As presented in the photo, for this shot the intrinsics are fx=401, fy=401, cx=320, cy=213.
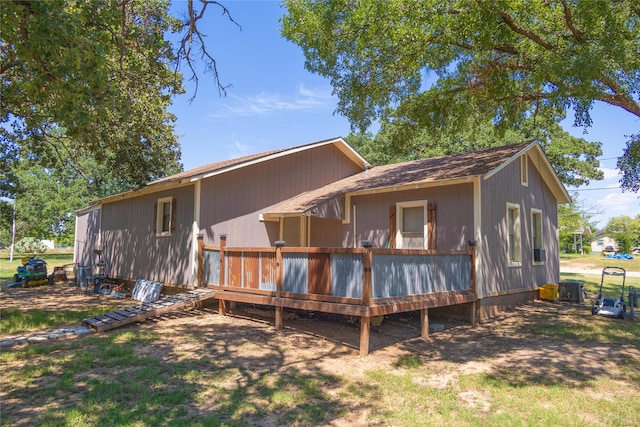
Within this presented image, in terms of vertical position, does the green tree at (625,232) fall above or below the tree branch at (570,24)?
below

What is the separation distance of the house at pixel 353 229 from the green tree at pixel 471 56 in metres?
1.74

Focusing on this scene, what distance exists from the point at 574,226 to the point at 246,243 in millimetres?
34598

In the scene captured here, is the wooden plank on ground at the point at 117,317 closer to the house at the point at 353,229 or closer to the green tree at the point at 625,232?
the house at the point at 353,229

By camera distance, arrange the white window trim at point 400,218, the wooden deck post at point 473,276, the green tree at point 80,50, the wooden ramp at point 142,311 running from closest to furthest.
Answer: the green tree at point 80,50 → the wooden ramp at point 142,311 → the wooden deck post at point 473,276 → the white window trim at point 400,218

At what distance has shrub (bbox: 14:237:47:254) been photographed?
45.0 m

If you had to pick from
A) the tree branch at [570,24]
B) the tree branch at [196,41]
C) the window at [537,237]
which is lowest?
the window at [537,237]

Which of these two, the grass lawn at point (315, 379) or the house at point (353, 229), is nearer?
the grass lawn at point (315, 379)

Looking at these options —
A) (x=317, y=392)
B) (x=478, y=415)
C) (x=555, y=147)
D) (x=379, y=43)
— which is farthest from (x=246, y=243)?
(x=555, y=147)

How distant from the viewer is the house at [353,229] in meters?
7.45

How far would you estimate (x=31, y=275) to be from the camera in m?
15.9

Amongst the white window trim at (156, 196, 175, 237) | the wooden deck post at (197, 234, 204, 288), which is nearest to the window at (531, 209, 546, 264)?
the wooden deck post at (197, 234, 204, 288)

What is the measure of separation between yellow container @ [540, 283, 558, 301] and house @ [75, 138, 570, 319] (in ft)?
0.76

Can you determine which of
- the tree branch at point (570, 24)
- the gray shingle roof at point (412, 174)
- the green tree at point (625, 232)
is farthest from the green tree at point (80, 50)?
the green tree at point (625, 232)

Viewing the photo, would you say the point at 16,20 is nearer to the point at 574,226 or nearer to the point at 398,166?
the point at 398,166
